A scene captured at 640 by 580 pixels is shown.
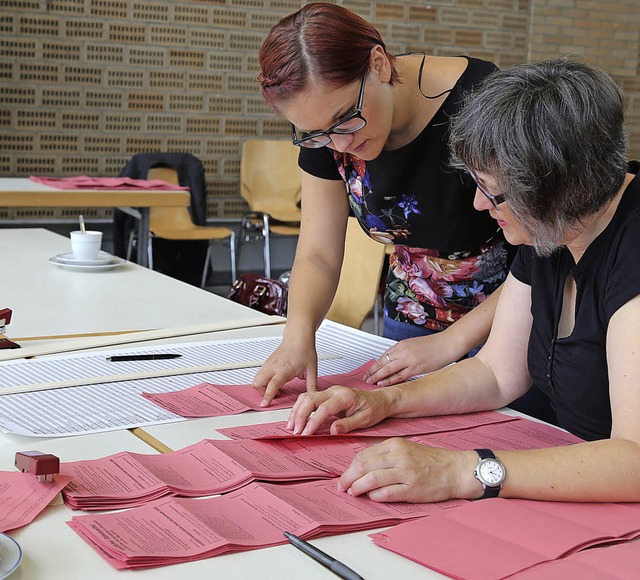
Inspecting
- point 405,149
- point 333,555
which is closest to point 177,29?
point 405,149

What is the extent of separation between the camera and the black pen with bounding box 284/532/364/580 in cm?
94

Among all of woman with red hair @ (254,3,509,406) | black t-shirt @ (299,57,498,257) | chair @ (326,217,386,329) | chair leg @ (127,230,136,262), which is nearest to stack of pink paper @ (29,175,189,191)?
chair leg @ (127,230,136,262)

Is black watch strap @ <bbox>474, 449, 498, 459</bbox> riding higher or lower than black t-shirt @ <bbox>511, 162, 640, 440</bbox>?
lower

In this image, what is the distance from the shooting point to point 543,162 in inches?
46.8

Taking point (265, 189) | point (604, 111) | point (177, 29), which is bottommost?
point (265, 189)

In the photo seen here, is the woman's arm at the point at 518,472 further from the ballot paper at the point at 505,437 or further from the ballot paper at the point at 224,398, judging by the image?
the ballot paper at the point at 224,398

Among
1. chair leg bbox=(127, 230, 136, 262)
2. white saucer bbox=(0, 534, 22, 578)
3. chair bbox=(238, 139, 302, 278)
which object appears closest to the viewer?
white saucer bbox=(0, 534, 22, 578)

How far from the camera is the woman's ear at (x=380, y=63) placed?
5.30 feet

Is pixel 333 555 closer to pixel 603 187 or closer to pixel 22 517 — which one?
pixel 22 517

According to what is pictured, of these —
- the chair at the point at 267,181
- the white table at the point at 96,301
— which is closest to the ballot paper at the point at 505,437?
the white table at the point at 96,301

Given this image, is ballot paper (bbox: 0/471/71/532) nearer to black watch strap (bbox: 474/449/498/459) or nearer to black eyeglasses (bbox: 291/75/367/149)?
black watch strap (bbox: 474/449/498/459)

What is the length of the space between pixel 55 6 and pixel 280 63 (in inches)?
197

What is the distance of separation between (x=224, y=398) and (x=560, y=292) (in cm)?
57

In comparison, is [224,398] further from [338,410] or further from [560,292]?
[560,292]
